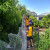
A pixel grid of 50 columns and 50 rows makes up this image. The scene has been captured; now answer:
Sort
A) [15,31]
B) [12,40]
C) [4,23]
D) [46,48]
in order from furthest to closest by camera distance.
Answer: [15,31], [4,23], [46,48], [12,40]

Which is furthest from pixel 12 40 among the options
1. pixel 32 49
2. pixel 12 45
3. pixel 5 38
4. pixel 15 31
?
pixel 15 31

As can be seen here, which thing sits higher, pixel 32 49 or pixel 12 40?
pixel 12 40

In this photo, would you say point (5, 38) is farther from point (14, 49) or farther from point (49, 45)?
point (14, 49)

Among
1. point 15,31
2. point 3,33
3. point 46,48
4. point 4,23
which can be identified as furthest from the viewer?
point 15,31

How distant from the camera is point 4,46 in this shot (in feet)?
2.68

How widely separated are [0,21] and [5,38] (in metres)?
0.76

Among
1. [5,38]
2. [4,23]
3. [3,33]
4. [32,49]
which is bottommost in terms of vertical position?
[32,49]

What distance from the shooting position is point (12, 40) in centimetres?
80

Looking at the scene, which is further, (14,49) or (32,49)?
(32,49)

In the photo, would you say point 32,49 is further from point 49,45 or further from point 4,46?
point 4,46

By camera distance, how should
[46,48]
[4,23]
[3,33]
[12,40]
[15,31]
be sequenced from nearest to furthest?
1. [12,40]
2. [46,48]
3. [4,23]
4. [3,33]
5. [15,31]

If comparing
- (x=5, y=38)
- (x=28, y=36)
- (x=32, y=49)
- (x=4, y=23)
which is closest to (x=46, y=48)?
(x=32, y=49)

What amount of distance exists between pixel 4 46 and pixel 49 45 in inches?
92.8

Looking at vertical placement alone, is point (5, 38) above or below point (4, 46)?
below
